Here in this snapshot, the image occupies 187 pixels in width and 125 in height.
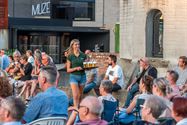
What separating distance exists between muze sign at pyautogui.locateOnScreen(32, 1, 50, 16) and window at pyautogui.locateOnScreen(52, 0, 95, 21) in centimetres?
154

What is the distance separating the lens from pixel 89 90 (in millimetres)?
14492

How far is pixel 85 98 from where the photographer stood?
21.4 feet

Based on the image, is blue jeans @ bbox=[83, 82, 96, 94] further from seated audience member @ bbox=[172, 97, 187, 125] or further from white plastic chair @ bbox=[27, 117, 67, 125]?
seated audience member @ bbox=[172, 97, 187, 125]

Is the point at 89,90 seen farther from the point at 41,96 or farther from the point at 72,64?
the point at 41,96

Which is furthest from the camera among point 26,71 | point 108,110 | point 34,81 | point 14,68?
point 14,68

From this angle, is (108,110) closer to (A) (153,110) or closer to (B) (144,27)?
(A) (153,110)

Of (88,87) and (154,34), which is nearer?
(88,87)

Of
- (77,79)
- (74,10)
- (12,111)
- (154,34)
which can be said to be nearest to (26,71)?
(77,79)

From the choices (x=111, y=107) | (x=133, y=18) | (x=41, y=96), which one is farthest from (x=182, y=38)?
(x=41, y=96)

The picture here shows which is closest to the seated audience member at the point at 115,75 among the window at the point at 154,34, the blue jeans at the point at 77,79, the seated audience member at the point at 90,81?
the seated audience member at the point at 90,81

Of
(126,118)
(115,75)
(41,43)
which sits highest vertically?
(41,43)

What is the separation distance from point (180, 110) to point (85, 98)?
46.7 inches

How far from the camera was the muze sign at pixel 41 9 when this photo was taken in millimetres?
54531

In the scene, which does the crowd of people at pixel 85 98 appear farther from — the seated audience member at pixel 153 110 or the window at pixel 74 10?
the window at pixel 74 10
